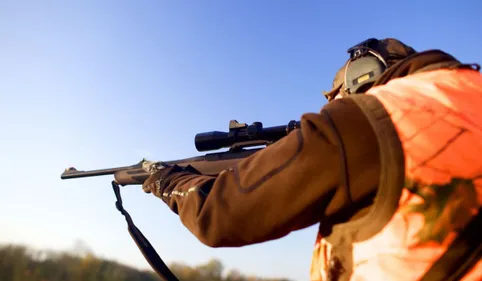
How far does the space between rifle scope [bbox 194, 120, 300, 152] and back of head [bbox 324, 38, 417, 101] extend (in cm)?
113

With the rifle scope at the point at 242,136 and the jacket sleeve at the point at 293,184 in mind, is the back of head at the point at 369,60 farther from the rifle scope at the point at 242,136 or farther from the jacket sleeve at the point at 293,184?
the rifle scope at the point at 242,136

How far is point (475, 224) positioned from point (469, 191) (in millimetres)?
122

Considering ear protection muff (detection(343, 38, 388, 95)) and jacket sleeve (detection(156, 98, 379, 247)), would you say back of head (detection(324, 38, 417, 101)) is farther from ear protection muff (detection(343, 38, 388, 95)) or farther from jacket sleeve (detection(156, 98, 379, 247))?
jacket sleeve (detection(156, 98, 379, 247))

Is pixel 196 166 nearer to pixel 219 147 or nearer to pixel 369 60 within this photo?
pixel 219 147

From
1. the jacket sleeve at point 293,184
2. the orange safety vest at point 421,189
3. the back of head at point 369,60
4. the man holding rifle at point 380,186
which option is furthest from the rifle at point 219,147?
the orange safety vest at point 421,189

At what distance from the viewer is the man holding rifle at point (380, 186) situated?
1.40m

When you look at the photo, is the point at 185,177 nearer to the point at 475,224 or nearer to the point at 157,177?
the point at 157,177

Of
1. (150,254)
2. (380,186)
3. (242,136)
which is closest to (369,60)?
(380,186)

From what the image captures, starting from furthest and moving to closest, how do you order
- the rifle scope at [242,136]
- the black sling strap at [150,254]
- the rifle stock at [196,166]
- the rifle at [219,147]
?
the rifle stock at [196,166] < the rifle scope at [242,136] < the rifle at [219,147] < the black sling strap at [150,254]

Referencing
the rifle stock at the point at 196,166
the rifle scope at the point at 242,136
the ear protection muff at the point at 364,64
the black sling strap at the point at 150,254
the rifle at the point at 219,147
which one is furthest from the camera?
the rifle stock at the point at 196,166

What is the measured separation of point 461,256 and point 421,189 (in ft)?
0.95

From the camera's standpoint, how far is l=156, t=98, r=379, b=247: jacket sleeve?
4.82ft

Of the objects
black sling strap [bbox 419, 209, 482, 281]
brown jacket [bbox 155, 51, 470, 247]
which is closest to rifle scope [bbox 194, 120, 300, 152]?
brown jacket [bbox 155, 51, 470, 247]

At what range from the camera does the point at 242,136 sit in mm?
3869
